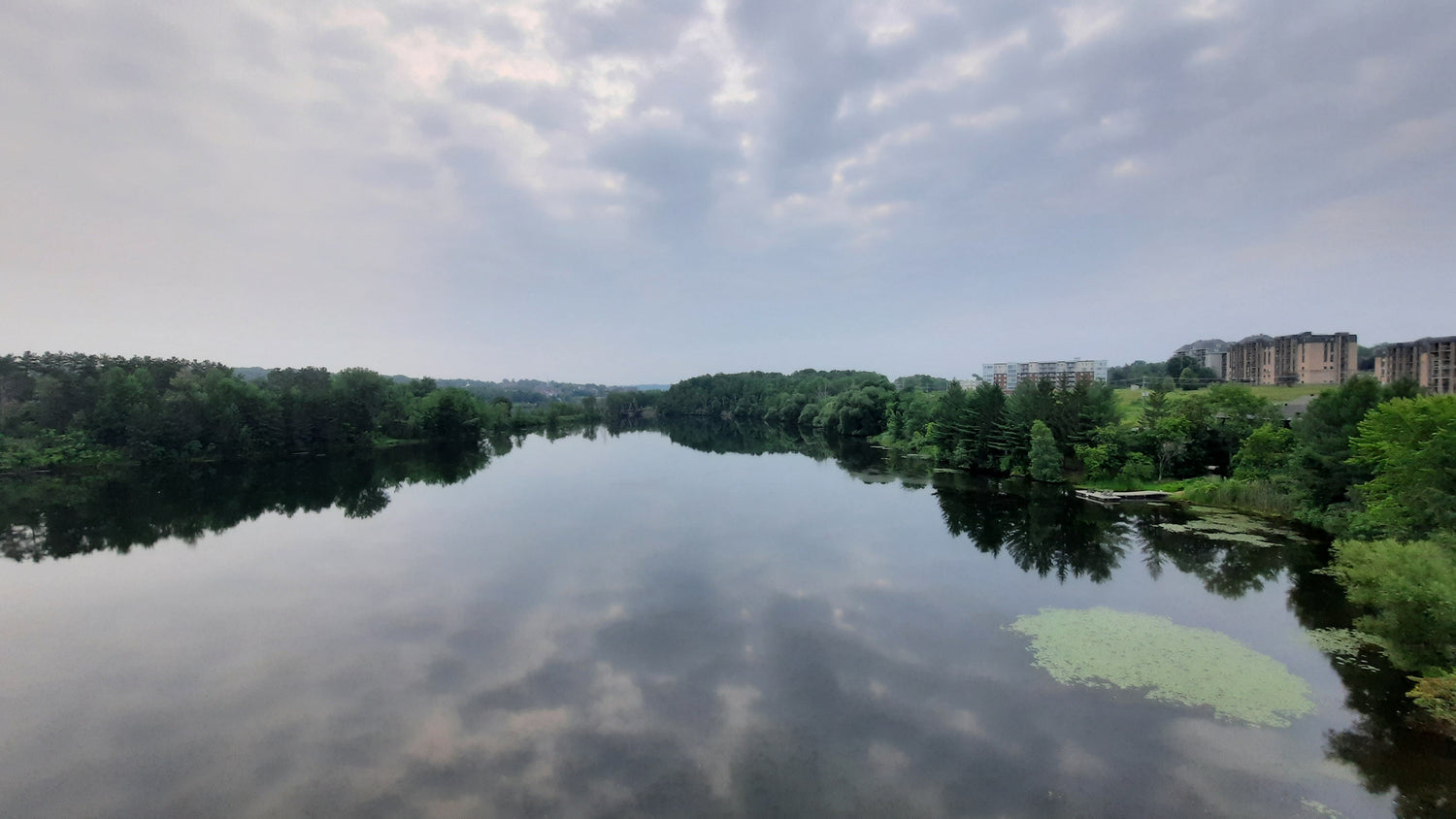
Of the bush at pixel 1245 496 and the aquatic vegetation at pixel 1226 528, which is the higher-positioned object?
the bush at pixel 1245 496

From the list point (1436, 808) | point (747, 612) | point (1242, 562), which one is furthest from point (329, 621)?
point (1242, 562)

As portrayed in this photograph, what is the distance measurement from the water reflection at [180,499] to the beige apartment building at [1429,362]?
6189 centimetres

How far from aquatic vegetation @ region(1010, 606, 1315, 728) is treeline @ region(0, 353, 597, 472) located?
54.8 metres

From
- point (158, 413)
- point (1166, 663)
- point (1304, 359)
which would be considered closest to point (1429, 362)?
point (1304, 359)

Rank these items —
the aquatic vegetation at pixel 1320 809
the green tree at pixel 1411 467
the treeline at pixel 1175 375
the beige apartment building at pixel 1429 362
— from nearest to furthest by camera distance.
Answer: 1. the aquatic vegetation at pixel 1320 809
2. the green tree at pixel 1411 467
3. the beige apartment building at pixel 1429 362
4. the treeline at pixel 1175 375

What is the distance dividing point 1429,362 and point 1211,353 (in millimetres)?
46246

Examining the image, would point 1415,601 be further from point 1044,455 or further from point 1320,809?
point 1044,455

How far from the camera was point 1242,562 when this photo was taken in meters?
17.8

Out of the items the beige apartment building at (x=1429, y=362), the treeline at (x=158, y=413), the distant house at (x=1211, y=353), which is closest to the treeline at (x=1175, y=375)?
the distant house at (x=1211, y=353)

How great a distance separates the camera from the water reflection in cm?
2275

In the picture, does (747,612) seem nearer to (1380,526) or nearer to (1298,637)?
(1298,637)

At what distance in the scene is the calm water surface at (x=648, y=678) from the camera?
8.02 metres

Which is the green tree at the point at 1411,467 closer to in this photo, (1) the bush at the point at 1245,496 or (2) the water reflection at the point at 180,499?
(1) the bush at the point at 1245,496

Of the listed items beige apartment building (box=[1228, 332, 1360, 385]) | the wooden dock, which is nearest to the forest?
the wooden dock
